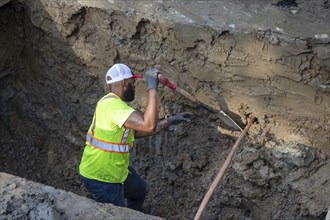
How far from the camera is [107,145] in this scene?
16.5ft

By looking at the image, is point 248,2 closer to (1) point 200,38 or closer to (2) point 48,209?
(1) point 200,38

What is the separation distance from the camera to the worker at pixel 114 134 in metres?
4.84

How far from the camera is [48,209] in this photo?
13.2 feet

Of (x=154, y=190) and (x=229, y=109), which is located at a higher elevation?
(x=229, y=109)

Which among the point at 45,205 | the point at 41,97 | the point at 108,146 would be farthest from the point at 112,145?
the point at 41,97

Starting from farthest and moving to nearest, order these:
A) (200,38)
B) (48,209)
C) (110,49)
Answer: (110,49)
(200,38)
(48,209)

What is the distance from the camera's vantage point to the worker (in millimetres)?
4840

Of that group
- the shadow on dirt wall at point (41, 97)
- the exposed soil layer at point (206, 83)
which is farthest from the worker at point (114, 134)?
the shadow on dirt wall at point (41, 97)

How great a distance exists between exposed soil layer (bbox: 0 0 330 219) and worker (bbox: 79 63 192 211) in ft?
2.34

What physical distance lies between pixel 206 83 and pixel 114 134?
124 cm

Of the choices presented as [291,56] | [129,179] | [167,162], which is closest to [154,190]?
[167,162]

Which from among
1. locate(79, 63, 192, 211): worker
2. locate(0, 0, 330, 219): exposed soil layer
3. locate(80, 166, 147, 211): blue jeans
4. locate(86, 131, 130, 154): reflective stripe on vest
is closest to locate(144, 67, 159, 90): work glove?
locate(79, 63, 192, 211): worker

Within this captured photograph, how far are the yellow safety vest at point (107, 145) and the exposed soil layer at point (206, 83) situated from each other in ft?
3.53

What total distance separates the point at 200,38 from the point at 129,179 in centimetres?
151
